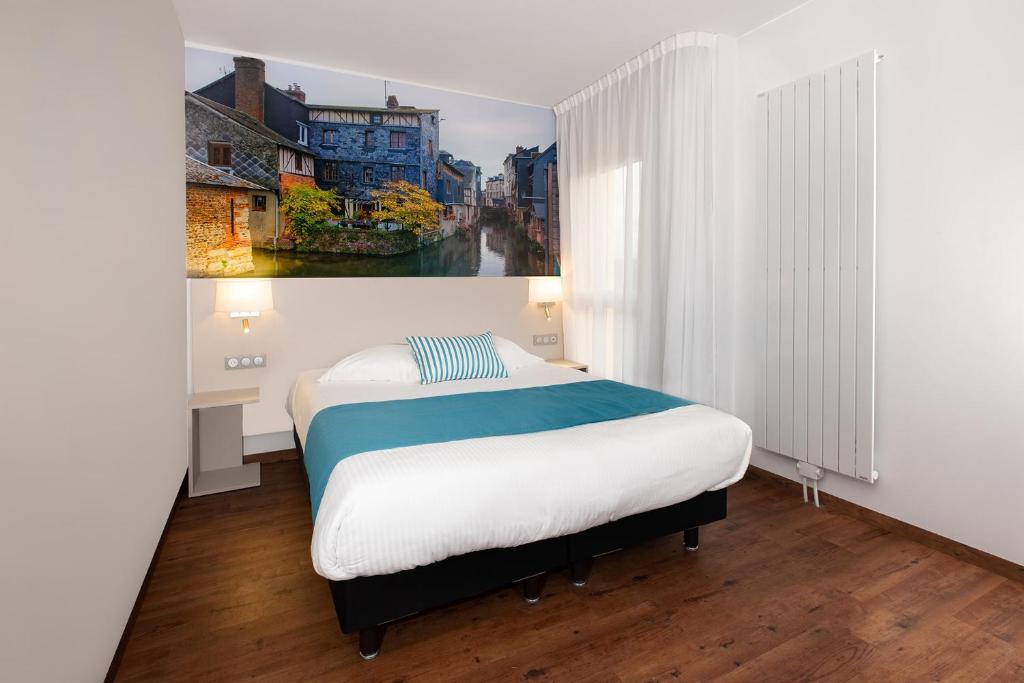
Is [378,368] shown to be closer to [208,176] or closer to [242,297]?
[242,297]

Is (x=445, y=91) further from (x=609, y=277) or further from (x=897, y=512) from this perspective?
(x=897, y=512)

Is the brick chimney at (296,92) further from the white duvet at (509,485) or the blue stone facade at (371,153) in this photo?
the white duvet at (509,485)

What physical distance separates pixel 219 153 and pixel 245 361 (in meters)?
1.39

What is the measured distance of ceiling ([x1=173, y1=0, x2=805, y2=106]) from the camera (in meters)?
2.93

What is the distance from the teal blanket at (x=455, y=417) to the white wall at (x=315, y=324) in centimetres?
129

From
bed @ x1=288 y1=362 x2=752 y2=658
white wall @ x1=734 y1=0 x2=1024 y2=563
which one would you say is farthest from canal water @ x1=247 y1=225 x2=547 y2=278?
white wall @ x1=734 y1=0 x2=1024 y2=563

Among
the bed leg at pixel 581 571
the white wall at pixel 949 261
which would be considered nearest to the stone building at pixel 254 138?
the bed leg at pixel 581 571

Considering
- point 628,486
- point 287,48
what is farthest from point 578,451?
point 287,48

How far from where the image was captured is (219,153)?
3.46 m

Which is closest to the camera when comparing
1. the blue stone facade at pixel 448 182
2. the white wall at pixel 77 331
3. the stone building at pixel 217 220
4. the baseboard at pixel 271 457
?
the white wall at pixel 77 331

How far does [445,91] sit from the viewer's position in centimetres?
416

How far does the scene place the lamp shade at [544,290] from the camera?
14.5 ft

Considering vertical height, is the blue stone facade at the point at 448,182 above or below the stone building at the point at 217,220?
above

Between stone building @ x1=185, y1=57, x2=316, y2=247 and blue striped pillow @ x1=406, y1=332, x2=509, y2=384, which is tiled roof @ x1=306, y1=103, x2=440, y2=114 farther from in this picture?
blue striped pillow @ x1=406, y1=332, x2=509, y2=384
